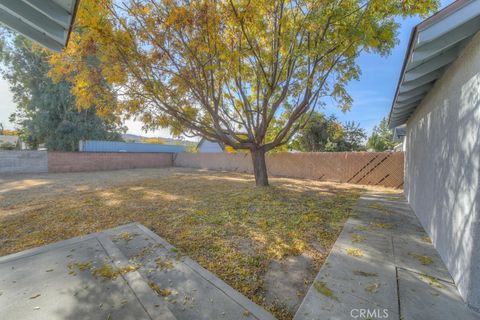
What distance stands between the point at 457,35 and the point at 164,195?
6.86 meters

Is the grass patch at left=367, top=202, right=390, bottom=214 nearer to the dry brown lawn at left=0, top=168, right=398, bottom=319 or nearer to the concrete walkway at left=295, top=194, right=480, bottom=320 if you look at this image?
the dry brown lawn at left=0, top=168, right=398, bottom=319

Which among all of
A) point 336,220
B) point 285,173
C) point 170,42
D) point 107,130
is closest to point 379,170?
point 285,173

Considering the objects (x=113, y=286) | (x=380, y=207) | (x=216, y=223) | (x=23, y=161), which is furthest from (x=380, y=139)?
(x=23, y=161)

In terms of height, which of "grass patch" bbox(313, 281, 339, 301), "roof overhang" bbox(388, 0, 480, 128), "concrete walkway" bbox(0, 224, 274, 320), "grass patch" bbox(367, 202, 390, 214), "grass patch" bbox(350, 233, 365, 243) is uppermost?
"roof overhang" bbox(388, 0, 480, 128)

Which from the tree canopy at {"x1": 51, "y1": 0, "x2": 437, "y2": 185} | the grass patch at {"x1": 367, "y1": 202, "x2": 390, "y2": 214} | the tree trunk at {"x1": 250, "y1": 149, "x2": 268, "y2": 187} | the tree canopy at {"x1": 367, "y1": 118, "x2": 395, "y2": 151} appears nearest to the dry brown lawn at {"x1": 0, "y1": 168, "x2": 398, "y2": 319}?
the grass patch at {"x1": 367, "y1": 202, "x2": 390, "y2": 214}

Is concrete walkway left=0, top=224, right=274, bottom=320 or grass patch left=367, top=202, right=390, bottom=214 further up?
grass patch left=367, top=202, right=390, bottom=214

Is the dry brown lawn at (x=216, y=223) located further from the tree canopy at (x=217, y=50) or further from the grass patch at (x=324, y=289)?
the tree canopy at (x=217, y=50)

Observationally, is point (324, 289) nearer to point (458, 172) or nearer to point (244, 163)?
point (458, 172)

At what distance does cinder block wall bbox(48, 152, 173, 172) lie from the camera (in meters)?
13.2

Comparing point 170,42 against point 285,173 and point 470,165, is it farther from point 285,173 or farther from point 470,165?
point 285,173

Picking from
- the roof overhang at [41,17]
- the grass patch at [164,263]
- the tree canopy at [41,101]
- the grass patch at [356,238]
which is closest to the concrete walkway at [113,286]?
the grass patch at [164,263]

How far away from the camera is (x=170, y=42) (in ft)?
18.1

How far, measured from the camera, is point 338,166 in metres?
10.2

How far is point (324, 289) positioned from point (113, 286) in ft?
7.06
